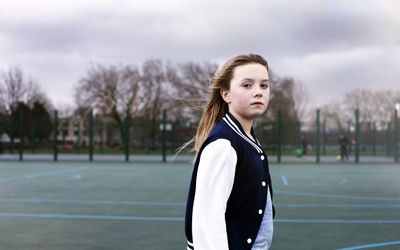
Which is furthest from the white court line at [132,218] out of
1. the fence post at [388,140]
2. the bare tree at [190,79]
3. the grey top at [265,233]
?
the bare tree at [190,79]

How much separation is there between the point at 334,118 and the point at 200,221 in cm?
6395

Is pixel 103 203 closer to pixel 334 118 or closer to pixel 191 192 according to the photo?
pixel 191 192

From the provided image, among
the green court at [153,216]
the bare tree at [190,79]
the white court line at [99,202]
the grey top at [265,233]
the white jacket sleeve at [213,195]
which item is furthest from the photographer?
the bare tree at [190,79]

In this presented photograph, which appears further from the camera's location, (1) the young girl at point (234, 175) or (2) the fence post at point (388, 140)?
(2) the fence post at point (388, 140)

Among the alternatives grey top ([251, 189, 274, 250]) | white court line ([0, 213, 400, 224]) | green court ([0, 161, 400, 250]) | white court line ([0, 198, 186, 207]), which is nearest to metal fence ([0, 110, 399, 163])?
green court ([0, 161, 400, 250])

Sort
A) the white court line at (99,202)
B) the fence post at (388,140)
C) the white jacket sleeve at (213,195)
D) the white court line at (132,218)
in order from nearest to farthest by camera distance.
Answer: the white jacket sleeve at (213,195)
the white court line at (132,218)
the white court line at (99,202)
the fence post at (388,140)

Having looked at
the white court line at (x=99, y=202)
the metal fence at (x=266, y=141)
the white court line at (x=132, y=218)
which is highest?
the metal fence at (x=266, y=141)

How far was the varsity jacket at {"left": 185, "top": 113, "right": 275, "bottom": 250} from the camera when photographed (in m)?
1.99

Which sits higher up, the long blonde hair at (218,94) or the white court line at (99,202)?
the long blonde hair at (218,94)

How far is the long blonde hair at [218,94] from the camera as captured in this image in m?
2.27

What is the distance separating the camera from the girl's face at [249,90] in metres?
2.19

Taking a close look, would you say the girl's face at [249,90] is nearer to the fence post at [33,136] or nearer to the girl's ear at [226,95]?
the girl's ear at [226,95]

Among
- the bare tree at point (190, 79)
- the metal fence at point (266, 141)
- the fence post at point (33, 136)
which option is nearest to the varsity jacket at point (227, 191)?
the metal fence at point (266, 141)

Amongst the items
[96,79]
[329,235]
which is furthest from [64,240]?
[96,79]
